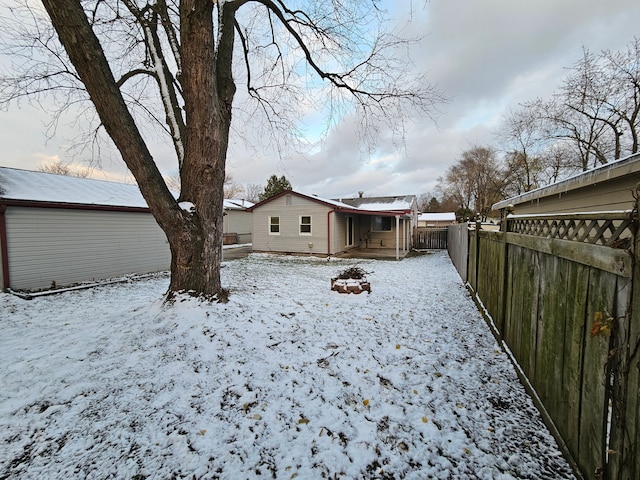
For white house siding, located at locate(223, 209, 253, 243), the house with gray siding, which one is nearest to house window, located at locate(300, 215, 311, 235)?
the house with gray siding

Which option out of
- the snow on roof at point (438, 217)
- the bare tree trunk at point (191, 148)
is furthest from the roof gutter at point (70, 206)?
the snow on roof at point (438, 217)

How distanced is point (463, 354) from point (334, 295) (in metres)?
3.15

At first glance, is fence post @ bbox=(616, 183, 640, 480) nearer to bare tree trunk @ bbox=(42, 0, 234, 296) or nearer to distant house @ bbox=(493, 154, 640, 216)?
distant house @ bbox=(493, 154, 640, 216)

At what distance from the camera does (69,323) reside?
4.67 meters

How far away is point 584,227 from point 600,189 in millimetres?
2342

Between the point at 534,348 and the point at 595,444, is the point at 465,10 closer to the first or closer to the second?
the point at 534,348

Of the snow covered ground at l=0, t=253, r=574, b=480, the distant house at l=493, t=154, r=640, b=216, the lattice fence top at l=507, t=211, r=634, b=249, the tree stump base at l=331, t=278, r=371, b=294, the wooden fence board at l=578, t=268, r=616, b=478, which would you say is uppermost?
the distant house at l=493, t=154, r=640, b=216

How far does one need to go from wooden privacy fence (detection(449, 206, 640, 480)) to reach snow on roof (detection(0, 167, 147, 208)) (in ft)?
34.7

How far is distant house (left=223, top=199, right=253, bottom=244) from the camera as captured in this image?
876 inches

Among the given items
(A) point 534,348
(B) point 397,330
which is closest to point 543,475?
(A) point 534,348

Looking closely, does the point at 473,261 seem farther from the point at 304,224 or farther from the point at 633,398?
the point at 304,224

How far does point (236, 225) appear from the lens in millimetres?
23719

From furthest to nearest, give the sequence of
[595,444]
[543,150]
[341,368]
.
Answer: [543,150], [341,368], [595,444]

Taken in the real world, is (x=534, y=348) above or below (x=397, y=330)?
above
